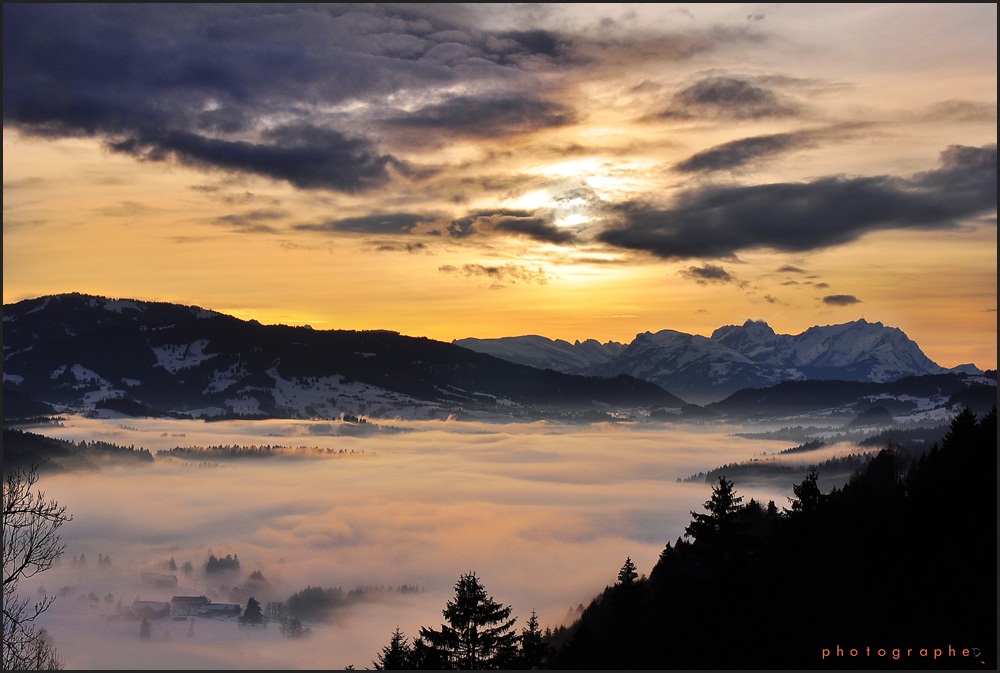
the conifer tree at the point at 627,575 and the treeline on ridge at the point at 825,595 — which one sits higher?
the treeline on ridge at the point at 825,595

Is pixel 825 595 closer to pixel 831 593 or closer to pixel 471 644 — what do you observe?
pixel 831 593

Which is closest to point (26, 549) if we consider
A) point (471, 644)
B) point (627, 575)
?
point (471, 644)

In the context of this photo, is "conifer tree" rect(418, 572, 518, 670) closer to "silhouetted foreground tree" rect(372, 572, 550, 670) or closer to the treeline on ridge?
"silhouetted foreground tree" rect(372, 572, 550, 670)

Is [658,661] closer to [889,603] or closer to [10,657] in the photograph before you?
[889,603]

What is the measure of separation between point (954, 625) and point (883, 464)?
14762 centimetres

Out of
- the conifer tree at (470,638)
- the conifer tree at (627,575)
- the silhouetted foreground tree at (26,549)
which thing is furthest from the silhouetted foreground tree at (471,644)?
the silhouetted foreground tree at (26,549)

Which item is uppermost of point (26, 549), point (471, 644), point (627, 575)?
point (26, 549)

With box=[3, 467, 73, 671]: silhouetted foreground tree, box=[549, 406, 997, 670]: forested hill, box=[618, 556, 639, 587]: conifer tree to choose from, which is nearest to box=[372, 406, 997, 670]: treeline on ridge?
box=[549, 406, 997, 670]: forested hill

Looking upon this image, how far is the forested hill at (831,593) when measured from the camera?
44031 mm

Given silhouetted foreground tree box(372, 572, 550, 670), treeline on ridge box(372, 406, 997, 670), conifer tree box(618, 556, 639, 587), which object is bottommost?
silhouetted foreground tree box(372, 572, 550, 670)

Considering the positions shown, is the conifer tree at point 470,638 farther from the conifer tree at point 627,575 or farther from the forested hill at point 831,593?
the conifer tree at point 627,575

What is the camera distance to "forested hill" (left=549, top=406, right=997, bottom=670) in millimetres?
44031

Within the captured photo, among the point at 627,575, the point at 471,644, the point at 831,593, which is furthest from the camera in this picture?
the point at 627,575

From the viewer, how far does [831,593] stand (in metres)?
47.9
